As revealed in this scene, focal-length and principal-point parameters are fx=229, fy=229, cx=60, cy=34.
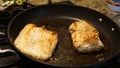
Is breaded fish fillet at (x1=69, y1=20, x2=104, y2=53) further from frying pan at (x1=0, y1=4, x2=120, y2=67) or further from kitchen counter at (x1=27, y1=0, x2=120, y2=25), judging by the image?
kitchen counter at (x1=27, y1=0, x2=120, y2=25)

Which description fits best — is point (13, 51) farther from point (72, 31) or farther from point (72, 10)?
point (72, 10)

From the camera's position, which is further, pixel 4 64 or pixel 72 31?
pixel 72 31

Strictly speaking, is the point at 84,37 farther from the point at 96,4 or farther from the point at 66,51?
the point at 96,4

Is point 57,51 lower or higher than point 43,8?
lower

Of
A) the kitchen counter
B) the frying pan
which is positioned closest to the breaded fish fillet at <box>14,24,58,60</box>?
the frying pan

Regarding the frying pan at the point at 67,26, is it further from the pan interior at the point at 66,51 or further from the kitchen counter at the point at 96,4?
the kitchen counter at the point at 96,4

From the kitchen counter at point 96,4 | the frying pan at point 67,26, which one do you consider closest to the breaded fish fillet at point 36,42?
the frying pan at point 67,26

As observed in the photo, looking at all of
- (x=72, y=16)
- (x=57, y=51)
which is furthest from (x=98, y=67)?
(x=72, y=16)
